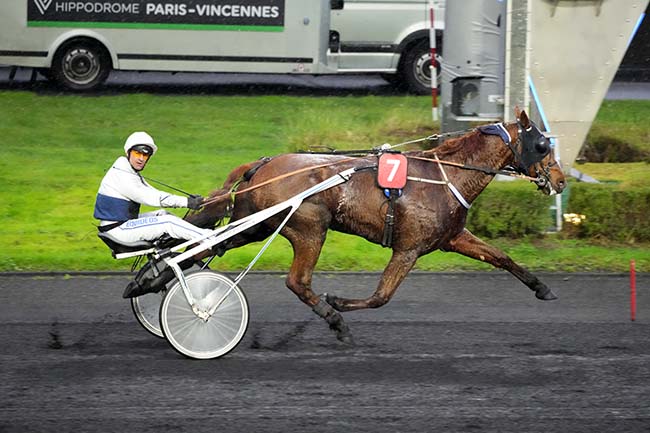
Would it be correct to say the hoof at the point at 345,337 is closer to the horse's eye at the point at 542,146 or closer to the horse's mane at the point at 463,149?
the horse's mane at the point at 463,149

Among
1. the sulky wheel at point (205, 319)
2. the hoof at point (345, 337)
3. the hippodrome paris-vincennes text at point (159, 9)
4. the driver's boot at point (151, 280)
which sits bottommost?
the hoof at point (345, 337)

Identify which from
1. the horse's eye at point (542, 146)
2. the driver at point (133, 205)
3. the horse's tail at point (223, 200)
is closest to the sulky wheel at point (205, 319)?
the driver at point (133, 205)

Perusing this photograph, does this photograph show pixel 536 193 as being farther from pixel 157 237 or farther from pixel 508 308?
pixel 157 237

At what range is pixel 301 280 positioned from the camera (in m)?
8.27

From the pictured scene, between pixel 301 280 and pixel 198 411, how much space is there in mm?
1607

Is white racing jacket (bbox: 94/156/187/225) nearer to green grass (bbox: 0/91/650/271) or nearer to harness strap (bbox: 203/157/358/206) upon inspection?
harness strap (bbox: 203/157/358/206)

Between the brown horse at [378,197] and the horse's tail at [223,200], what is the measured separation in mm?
10

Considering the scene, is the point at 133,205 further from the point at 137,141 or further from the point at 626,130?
the point at 626,130

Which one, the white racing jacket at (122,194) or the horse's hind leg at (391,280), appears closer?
the white racing jacket at (122,194)

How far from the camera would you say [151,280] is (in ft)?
26.6

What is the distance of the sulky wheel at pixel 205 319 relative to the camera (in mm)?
8023

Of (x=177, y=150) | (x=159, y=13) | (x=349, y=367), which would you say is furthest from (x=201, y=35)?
(x=349, y=367)

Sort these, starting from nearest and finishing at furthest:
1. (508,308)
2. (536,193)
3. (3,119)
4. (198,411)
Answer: (198,411) < (508,308) < (536,193) < (3,119)

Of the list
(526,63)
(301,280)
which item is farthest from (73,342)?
(526,63)
